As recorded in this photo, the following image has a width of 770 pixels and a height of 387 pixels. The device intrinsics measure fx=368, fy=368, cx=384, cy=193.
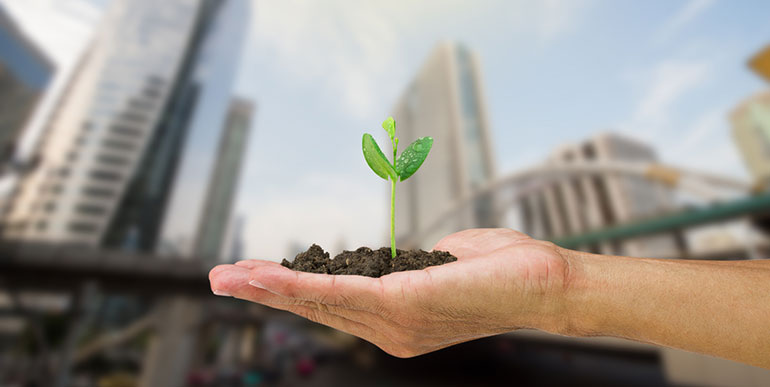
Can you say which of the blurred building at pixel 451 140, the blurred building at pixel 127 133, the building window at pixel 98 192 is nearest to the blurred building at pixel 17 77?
the blurred building at pixel 127 133

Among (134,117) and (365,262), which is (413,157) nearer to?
(365,262)

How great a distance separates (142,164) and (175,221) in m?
35.3

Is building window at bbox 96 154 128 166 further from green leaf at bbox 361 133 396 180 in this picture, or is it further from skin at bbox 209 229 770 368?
skin at bbox 209 229 770 368

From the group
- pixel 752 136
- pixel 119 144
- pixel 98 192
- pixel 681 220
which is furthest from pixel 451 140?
pixel 98 192

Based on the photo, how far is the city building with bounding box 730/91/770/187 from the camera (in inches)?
4101

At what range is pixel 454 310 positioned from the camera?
260cm

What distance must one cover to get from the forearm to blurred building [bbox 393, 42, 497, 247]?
326 feet

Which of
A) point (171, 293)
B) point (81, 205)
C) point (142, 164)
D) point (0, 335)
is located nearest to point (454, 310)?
point (171, 293)

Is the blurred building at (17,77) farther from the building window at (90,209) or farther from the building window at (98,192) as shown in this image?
the building window at (90,209)

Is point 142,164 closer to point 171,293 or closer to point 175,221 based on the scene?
point 175,221

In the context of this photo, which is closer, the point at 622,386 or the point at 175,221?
the point at 622,386

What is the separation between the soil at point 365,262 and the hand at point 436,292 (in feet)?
2.01

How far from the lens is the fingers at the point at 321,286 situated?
99.8 inches

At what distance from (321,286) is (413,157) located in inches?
71.3
